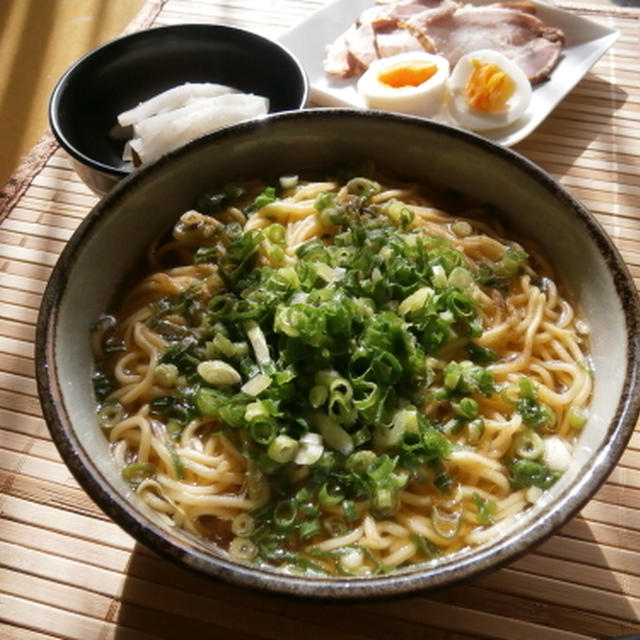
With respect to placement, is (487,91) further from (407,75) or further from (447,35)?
(447,35)

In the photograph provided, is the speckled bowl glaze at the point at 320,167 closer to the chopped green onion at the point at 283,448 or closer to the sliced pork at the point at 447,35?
the chopped green onion at the point at 283,448

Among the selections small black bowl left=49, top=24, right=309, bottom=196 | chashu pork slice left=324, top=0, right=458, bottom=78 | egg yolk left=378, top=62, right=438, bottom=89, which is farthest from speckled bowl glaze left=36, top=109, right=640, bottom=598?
chashu pork slice left=324, top=0, right=458, bottom=78

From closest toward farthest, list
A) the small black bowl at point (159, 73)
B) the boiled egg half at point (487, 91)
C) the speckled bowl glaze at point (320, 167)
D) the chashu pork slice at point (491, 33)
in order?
the speckled bowl glaze at point (320, 167) → the small black bowl at point (159, 73) → the boiled egg half at point (487, 91) → the chashu pork slice at point (491, 33)

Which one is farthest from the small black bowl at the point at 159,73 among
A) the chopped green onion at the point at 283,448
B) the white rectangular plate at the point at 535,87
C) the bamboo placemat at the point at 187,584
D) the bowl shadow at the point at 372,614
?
the bowl shadow at the point at 372,614

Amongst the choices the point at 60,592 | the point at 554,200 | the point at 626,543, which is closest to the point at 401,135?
the point at 554,200

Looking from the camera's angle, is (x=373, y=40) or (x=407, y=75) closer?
(x=407, y=75)

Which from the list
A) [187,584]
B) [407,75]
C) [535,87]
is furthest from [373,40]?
[187,584]
